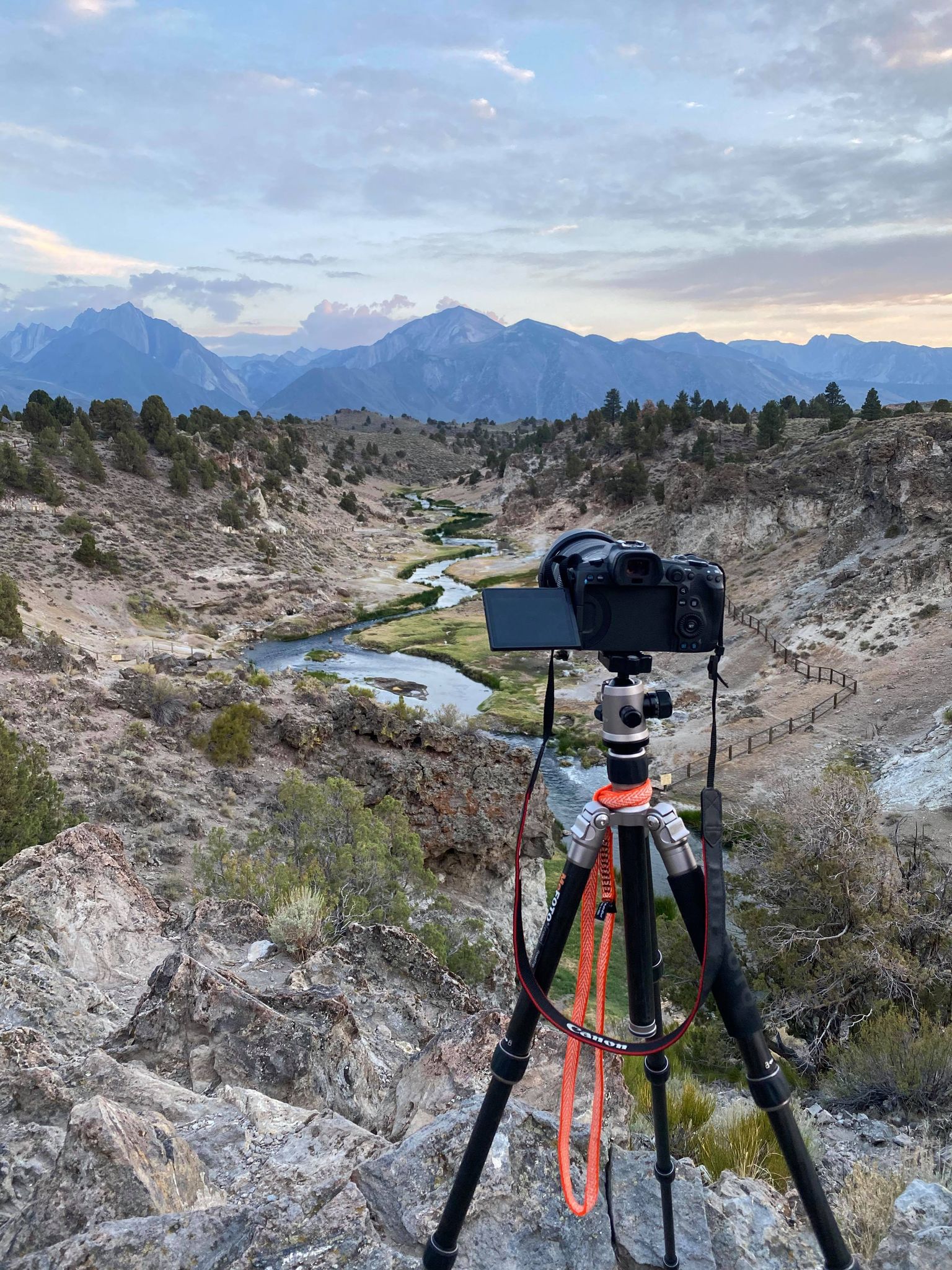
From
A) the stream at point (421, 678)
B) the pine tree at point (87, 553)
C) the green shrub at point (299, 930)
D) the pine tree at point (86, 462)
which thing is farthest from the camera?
the pine tree at point (86, 462)

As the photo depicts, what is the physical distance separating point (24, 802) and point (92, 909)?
4.98m

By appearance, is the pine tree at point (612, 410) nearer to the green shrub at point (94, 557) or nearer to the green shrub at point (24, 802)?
the green shrub at point (94, 557)

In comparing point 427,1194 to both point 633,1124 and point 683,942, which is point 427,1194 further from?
point 683,942

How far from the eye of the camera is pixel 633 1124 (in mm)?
3838

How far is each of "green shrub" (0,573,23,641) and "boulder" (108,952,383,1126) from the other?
76.0ft

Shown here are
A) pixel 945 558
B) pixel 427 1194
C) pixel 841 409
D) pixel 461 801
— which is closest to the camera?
pixel 427 1194

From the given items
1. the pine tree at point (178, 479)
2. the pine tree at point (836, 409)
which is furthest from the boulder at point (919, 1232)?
the pine tree at point (178, 479)

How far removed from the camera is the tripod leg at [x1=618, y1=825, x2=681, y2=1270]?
2.46 metres

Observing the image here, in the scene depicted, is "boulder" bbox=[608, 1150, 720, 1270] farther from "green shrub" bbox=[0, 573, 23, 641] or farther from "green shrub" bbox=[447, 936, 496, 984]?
"green shrub" bbox=[0, 573, 23, 641]

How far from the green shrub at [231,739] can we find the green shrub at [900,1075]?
44.3ft

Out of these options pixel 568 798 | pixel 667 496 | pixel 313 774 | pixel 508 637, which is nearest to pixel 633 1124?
pixel 508 637

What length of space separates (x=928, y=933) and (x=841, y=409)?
52.9 meters

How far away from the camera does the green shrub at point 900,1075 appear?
5371mm

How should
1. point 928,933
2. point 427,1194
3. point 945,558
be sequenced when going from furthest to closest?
1. point 945,558
2. point 928,933
3. point 427,1194
